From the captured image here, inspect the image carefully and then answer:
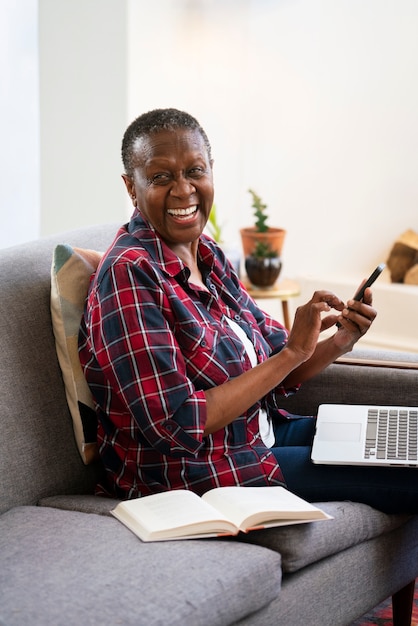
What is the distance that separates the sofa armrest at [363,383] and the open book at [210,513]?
54 centimetres

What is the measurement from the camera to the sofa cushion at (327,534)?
1.60m

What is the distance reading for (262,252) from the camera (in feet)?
11.2

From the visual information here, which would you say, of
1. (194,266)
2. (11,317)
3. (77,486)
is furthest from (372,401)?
(11,317)

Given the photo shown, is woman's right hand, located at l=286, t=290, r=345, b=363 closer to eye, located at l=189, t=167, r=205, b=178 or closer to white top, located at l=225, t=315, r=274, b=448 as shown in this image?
white top, located at l=225, t=315, r=274, b=448

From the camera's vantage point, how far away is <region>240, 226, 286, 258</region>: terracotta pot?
3.44 metres

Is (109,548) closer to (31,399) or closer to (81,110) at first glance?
(31,399)

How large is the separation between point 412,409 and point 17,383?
0.79 meters

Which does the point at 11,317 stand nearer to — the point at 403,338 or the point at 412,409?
the point at 412,409

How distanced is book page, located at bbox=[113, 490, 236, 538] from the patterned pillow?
22 cm

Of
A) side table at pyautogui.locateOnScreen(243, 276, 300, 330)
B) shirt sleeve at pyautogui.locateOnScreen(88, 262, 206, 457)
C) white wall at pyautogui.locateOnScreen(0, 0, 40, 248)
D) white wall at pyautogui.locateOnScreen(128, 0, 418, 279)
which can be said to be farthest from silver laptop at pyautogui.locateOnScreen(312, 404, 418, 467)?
white wall at pyautogui.locateOnScreen(128, 0, 418, 279)

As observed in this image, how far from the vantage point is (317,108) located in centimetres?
421

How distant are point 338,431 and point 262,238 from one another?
1584 millimetres

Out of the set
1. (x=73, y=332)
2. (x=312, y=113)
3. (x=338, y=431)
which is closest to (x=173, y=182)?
(x=73, y=332)

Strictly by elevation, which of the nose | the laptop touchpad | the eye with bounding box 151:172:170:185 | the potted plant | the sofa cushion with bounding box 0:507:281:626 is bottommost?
the sofa cushion with bounding box 0:507:281:626
